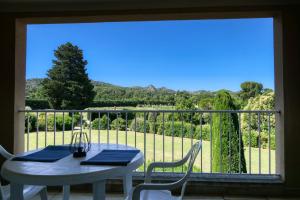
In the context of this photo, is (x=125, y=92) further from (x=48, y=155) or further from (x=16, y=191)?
(x=16, y=191)

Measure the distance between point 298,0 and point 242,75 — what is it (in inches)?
221

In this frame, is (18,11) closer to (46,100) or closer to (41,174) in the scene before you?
(41,174)

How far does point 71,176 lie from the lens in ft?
5.12

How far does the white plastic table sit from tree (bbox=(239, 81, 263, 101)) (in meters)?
5.99

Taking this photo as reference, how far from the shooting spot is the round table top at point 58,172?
154 cm

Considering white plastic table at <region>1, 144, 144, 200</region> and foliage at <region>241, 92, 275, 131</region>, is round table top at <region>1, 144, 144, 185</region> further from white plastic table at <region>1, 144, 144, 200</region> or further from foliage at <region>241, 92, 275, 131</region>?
foliage at <region>241, 92, 275, 131</region>

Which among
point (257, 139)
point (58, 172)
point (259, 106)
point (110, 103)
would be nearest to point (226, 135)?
point (257, 139)

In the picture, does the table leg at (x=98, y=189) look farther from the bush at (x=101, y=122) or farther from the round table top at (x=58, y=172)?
the bush at (x=101, y=122)

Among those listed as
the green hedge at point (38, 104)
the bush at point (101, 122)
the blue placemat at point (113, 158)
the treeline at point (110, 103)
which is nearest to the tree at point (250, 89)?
the treeline at point (110, 103)

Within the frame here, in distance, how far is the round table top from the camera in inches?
60.8

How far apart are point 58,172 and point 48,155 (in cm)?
50

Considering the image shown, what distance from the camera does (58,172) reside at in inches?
63.4

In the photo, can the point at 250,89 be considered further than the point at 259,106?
Yes

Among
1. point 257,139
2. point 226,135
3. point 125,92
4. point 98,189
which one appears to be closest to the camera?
point 98,189
